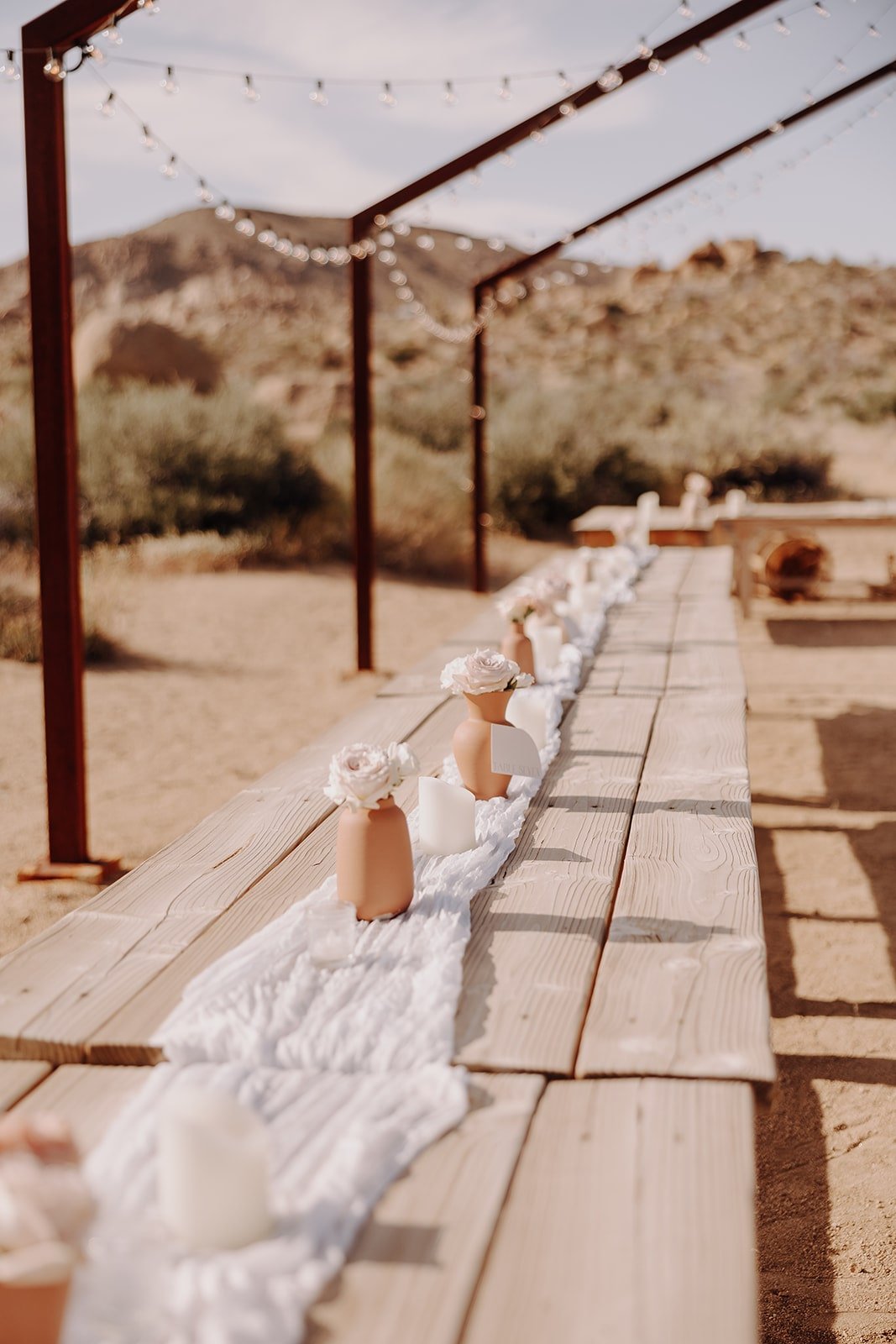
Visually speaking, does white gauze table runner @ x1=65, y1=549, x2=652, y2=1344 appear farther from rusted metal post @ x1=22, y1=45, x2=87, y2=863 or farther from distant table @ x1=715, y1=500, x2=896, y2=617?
distant table @ x1=715, y1=500, x2=896, y2=617

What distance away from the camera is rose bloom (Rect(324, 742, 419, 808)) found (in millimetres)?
1673

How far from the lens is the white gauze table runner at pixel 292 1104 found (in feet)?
3.16

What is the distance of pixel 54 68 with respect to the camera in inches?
132

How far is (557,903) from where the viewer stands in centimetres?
181

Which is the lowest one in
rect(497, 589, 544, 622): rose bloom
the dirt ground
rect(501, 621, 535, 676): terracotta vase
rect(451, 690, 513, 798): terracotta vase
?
the dirt ground

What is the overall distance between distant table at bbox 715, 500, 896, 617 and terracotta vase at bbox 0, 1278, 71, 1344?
806 cm

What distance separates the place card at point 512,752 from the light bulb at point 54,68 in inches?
97.0

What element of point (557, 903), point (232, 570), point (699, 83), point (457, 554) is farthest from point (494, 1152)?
point (457, 554)

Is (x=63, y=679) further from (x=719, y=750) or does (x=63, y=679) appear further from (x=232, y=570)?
(x=232, y=570)

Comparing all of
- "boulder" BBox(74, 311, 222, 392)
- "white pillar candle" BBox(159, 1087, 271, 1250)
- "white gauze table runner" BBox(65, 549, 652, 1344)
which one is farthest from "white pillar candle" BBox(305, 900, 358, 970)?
"boulder" BBox(74, 311, 222, 392)

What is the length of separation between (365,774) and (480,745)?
0.66 m

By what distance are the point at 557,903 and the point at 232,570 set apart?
9217 mm

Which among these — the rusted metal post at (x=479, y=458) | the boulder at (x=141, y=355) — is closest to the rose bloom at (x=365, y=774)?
the rusted metal post at (x=479, y=458)

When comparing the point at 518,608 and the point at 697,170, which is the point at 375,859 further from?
the point at 697,170
